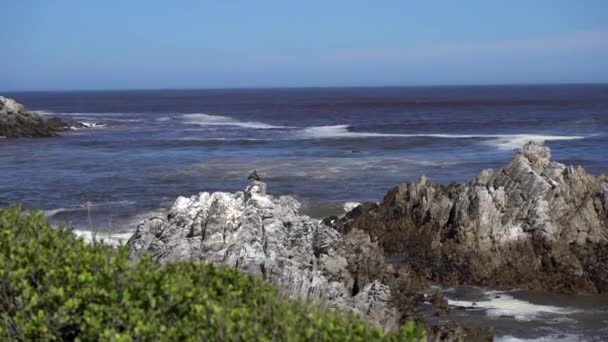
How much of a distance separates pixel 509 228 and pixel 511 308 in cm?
427

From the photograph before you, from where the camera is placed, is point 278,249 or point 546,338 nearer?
point 546,338

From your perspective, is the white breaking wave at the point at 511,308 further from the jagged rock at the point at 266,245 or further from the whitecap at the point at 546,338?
the jagged rock at the point at 266,245

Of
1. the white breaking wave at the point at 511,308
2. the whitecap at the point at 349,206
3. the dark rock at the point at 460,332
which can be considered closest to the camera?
the dark rock at the point at 460,332

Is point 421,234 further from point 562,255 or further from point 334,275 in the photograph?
point 334,275

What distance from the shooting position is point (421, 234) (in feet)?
85.4

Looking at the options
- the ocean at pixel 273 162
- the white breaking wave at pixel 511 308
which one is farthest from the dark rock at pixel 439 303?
the ocean at pixel 273 162

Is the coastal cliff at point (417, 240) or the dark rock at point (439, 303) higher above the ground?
the coastal cliff at point (417, 240)

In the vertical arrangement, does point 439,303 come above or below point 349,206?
below

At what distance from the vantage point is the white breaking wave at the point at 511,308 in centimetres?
2034

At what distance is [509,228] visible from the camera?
2467cm

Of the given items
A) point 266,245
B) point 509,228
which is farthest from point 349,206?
point 266,245

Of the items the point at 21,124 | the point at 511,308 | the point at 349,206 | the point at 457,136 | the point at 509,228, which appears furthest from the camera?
the point at 21,124

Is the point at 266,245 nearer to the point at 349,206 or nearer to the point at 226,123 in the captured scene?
the point at 349,206

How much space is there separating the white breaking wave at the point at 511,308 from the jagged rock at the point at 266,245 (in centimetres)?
273
